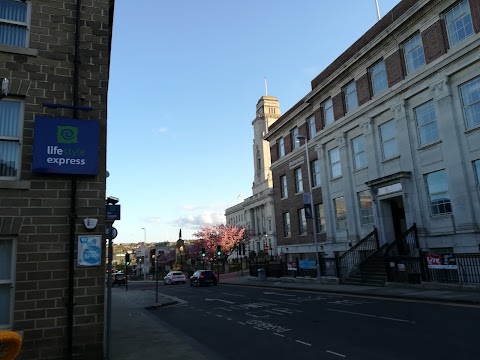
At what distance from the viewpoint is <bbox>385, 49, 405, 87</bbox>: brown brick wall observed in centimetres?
2470

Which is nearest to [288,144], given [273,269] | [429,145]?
[273,269]

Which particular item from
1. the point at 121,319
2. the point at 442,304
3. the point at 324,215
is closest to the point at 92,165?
the point at 121,319

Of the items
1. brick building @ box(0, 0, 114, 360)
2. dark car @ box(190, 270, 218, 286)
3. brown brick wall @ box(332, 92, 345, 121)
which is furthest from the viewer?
dark car @ box(190, 270, 218, 286)

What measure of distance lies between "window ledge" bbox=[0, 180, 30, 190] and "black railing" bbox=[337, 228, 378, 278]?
72.4 ft

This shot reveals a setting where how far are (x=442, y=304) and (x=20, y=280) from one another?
14114 mm

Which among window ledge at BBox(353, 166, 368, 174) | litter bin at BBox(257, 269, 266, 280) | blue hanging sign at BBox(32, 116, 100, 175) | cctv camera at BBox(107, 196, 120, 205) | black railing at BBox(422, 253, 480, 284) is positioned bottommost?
litter bin at BBox(257, 269, 266, 280)

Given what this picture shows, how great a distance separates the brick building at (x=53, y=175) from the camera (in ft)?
25.0

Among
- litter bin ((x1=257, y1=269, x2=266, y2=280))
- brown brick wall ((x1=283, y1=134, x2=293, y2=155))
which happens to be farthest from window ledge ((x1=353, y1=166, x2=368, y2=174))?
litter bin ((x1=257, y1=269, x2=266, y2=280))

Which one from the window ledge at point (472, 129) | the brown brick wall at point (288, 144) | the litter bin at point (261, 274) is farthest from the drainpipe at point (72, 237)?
the litter bin at point (261, 274)

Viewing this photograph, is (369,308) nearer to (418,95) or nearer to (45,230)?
(45,230)

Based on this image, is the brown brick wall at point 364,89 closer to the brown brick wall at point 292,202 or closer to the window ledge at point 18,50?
the brown brick wall at point 292,202

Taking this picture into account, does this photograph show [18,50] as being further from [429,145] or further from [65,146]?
[429,145]

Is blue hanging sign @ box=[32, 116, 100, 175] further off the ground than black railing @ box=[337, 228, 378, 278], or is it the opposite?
blue hanging sign @ box=[32, 116, 100, 175]

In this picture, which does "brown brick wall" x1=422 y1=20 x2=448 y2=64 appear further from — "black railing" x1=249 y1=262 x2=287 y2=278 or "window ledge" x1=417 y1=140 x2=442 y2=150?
"black railing" x1=249 y1=262 x2=287 y2=278
